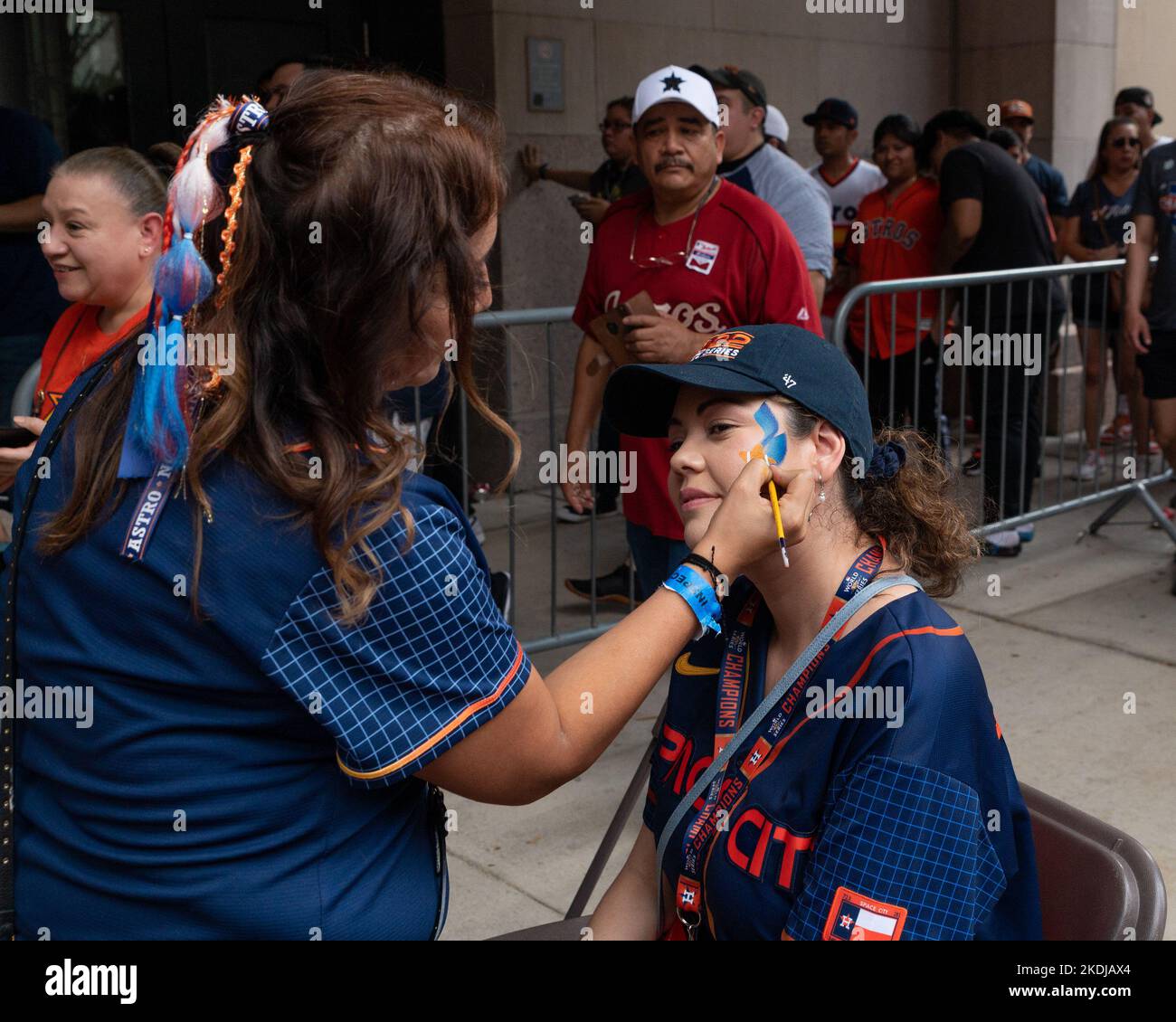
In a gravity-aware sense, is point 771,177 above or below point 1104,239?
above

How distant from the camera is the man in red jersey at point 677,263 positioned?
12.4ft

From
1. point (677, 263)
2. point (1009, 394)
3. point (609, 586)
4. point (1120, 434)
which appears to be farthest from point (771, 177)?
point (1120, 434)

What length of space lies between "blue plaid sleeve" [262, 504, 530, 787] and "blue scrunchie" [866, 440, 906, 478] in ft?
2.82

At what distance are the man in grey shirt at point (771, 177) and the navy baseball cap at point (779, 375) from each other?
9.49 ft

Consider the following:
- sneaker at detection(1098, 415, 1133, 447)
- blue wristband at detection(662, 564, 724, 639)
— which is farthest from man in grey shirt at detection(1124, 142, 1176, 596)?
blue wristband at detection(662, 564, 724, 639)

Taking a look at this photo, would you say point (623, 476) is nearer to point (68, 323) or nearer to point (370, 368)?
point (68, 323)

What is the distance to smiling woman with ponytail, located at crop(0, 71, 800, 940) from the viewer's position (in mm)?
1364

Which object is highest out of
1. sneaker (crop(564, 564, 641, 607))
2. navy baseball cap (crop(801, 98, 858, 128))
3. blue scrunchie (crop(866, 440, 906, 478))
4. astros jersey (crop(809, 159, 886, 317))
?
navy baseball cap (crop(801, 98, 858, 128))

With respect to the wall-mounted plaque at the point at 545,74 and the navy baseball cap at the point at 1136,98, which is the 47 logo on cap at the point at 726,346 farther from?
the navy baseball cap at the point at 1136,98

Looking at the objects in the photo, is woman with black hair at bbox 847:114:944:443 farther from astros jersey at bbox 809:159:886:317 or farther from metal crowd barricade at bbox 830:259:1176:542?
astros jersey at bbox 809:159:886:317

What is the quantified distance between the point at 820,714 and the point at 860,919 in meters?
0.27

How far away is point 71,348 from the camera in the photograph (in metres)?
3.38

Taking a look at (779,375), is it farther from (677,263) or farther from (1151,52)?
(1151,52)
